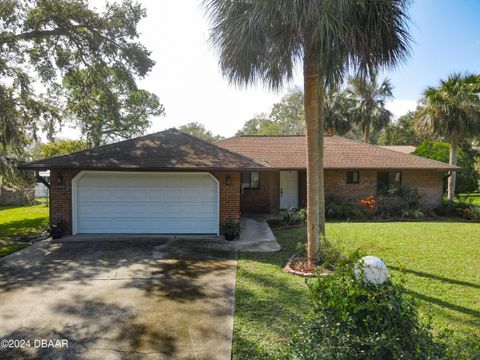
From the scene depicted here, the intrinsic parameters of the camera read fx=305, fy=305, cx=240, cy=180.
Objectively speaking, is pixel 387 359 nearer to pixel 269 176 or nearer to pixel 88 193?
pixel 88 193

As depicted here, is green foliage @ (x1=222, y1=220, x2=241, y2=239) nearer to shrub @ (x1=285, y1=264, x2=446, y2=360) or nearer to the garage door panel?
the garage door panel

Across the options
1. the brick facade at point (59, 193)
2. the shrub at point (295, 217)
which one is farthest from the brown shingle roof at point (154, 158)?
the shrub at point (295, 217)

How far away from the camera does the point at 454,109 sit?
1581 centimetres

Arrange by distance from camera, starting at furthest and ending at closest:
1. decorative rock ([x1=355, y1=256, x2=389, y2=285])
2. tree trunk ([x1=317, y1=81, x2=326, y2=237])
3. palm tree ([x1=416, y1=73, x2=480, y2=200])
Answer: palm tree ([x1=416, y1=73, x2=480, y2=200])
tree trunk ([x1=317, y1=81, x2=326, y2=237])
decorative rock ([x1=355, y1=256, x2=389, y2=285])

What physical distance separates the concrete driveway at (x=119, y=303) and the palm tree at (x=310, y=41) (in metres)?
2.90

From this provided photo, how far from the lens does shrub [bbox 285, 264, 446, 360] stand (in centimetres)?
256

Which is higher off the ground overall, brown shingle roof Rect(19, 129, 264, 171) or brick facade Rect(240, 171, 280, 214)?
brown shingle roof Rect(19, 129, 264, 171)

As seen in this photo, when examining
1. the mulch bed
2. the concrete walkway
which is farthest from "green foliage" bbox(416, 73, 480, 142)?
the mulch bed

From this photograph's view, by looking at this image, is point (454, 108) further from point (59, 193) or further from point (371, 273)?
point (59, 193)

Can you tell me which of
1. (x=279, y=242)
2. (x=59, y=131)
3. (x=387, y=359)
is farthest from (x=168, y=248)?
(x=59, y=131)

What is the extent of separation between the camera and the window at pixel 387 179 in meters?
15.4

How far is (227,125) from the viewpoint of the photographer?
5047 cm

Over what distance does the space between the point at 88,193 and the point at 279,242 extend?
255 inches

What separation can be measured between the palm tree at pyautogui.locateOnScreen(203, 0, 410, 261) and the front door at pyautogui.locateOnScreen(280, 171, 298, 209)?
8.53m
